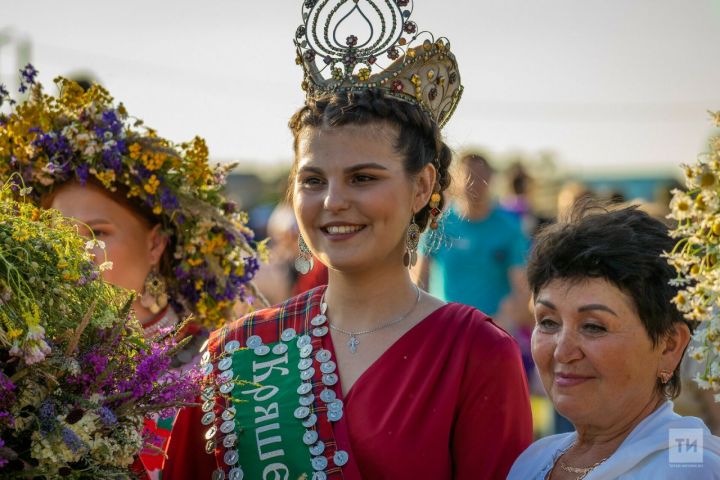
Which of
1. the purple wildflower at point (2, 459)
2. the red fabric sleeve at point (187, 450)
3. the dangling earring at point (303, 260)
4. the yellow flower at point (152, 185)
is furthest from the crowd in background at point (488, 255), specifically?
the purple wildflower at point (2, 459)

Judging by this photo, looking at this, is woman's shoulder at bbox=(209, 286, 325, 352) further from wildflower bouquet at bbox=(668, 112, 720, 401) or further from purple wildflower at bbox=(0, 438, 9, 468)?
wildflower bouquet at bbox=(668, 112, 720, 401)

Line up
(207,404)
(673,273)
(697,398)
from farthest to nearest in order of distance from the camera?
1. (697,398)
2. (207,404)
3. (673,273)

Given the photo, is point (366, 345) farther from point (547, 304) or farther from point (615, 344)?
point (615, 344)

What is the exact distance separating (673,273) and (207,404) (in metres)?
1.46

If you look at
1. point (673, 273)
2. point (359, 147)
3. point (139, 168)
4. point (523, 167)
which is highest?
point (523, 167)

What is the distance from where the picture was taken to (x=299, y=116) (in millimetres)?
3537

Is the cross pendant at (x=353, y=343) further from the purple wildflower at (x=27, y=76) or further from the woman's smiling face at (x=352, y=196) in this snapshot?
the purple wildflower at (x=27, y=76)

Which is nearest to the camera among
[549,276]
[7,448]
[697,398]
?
[7,448]

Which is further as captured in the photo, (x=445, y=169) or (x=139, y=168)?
(x=139, y=168)

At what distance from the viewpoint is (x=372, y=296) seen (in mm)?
3404

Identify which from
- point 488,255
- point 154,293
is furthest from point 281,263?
point 154,293

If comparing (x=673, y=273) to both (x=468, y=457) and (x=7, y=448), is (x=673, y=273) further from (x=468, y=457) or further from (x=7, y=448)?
(x=7, y=448)

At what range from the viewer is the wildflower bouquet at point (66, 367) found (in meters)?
2.52

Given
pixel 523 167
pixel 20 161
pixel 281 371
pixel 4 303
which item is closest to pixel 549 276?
pixel 281 371
